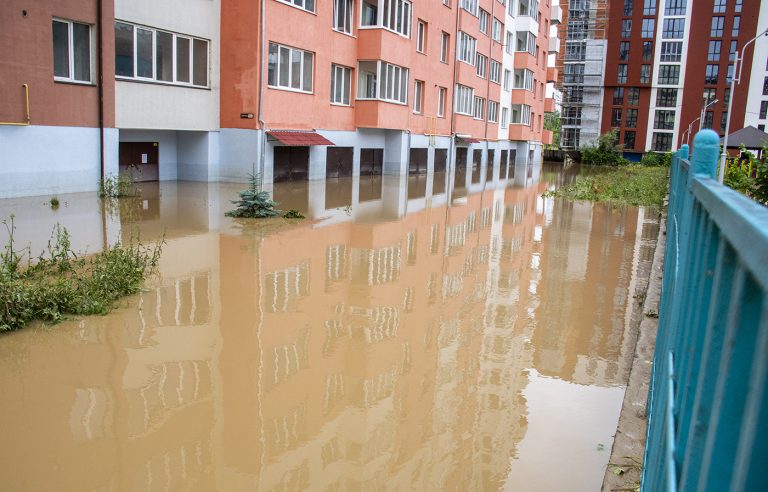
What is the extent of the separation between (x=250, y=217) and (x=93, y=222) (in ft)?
10.9

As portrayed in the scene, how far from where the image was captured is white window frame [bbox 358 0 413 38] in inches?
1095

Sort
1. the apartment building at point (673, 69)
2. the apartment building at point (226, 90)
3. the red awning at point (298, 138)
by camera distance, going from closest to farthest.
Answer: the apartment building at point (226, 90) → the red awning at point (298, 138) → the apartment building at point (673, 69)

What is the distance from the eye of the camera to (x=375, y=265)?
Result: 11.4 m

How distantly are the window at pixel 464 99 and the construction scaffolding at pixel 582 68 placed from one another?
47880mm

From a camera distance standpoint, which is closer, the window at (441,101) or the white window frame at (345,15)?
the white window frame at (345,15)

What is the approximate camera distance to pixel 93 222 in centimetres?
1366

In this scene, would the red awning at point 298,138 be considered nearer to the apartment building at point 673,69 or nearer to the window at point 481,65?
the window at point 481,65

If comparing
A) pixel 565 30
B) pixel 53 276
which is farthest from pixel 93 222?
pixel 565 30

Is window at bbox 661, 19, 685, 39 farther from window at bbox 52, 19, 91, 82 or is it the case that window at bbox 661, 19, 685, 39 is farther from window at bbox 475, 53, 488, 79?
window at bbox 52, 19, 91, 82

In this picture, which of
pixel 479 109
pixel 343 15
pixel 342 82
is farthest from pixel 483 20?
pixel 342 82

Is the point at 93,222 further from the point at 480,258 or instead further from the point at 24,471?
the point at 24,471

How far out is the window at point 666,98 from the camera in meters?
83.4

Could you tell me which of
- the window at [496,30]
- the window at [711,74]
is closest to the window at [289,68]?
the window at [496,30]

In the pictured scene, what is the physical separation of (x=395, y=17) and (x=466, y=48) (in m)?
12.1
